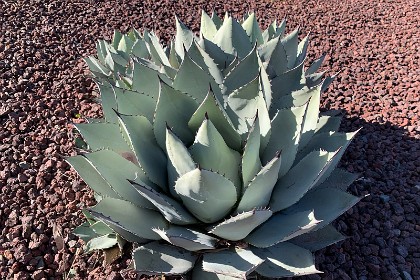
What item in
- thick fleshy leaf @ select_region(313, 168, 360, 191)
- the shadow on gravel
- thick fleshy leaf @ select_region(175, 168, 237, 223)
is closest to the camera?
thick fleshy leaf @ select_region(175, 168, 237, 223)

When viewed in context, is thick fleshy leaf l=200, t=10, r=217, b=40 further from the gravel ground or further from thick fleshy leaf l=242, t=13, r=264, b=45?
the gravel ground

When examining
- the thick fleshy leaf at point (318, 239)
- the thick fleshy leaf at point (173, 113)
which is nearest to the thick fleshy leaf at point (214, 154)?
the thick fleshy leaf at point (173, 113)

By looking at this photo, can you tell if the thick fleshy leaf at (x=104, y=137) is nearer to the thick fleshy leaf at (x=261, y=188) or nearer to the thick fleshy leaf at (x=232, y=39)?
the thick fleshy leaf at (x=261, y=188)

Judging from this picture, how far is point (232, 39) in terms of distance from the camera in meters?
1.76

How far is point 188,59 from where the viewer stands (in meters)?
1.45

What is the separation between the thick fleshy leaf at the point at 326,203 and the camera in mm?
1484

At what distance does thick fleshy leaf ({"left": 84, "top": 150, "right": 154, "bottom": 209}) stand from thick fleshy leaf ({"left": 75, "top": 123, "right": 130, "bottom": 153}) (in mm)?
98

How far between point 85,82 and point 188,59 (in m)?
1.46

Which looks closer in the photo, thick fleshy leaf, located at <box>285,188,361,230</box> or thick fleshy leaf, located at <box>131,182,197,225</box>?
thick fleshy leaf, located at <box>131,182,197,225</box>

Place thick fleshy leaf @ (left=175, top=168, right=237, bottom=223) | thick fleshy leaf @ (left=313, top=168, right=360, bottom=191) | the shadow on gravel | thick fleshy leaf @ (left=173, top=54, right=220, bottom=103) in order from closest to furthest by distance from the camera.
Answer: thick fleshy leaf @ (left=175, top=168, right=237, bottom=223) → thick fleshy leaf @ (left=173, top=54, right=220, bottom=103) → thick fleshy leaf @ (left=313, top=168, right=360, bottom=191) → the shadow on gravel

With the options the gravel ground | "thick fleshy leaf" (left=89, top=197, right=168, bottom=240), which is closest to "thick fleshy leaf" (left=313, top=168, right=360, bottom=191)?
the gravel ground

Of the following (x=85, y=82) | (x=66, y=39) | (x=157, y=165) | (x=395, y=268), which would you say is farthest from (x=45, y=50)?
(x=395, y=268)

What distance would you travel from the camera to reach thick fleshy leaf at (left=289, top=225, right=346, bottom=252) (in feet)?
5.11

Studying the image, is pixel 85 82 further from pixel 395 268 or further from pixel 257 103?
pixel 395 268
